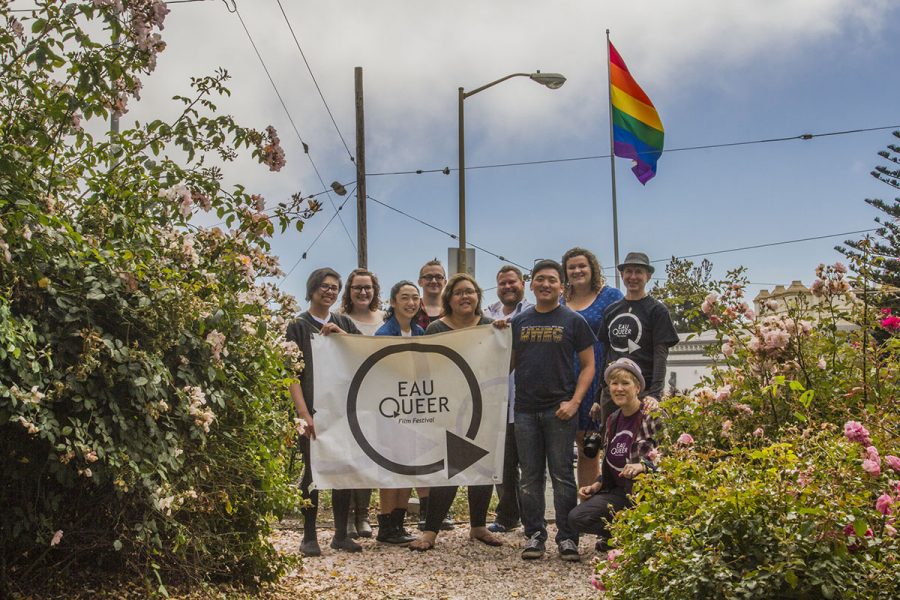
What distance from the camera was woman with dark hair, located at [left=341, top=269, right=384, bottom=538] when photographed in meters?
7.84

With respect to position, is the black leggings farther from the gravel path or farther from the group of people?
the gravel path

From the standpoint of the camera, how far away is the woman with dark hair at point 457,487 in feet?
23.3

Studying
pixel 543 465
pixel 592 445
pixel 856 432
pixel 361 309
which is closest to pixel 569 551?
pixel 543 465

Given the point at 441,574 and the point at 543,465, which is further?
the point at 543,465

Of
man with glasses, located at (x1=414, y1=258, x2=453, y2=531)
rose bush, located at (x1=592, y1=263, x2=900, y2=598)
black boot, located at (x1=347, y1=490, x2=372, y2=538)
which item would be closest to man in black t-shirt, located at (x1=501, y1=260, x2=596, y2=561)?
man with glasses, located at (x1=414, y1=258, x2=453, y2=531)

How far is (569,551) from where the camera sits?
6.58 metres

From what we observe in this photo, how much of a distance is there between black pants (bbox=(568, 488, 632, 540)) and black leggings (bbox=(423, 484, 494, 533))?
39.2 inches

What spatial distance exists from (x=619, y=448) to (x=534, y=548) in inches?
38.8

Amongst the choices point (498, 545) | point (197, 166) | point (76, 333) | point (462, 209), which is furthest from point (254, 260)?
point (462, 209)

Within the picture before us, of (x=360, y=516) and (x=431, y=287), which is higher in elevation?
(x=431, y=287)

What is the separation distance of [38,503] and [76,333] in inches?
38.1

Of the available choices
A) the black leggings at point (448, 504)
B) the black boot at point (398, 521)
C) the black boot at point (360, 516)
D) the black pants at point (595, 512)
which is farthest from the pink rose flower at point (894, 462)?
→ the black boot at point (360, 516)

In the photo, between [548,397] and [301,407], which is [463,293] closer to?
[548,397]

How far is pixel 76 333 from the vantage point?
3.96m
